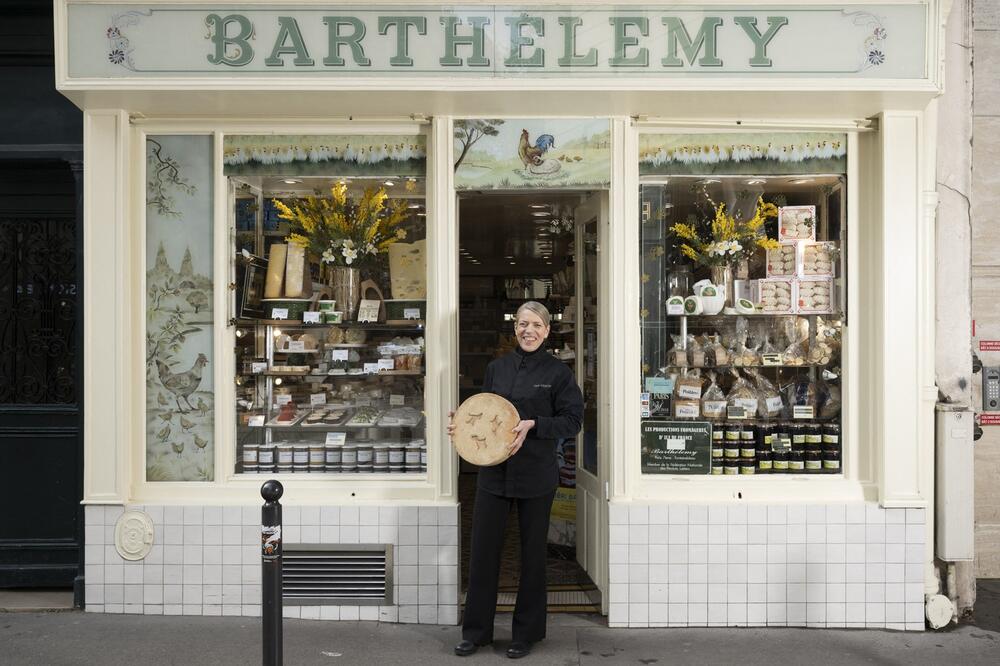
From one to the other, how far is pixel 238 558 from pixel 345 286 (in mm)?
1838

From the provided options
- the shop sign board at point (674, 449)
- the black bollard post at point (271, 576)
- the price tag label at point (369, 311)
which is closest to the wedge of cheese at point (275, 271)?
the price tag label at point (369, 311)

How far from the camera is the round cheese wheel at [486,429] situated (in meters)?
4.70

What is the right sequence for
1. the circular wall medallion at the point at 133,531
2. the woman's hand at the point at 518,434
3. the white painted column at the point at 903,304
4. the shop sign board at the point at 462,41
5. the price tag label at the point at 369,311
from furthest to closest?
1. the price tag label at the point at 369,311
2. the circular wall medallion at the point at 133,531
3. the white painted column at the point at 903,304
4. the shop sign board at the point at 462,41
5. the woman's hand at the point at 518,434

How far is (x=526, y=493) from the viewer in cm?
482

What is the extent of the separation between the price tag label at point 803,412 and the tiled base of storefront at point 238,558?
7.39 feet

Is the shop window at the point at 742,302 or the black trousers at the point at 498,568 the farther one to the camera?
the shop window at the point at 742,302

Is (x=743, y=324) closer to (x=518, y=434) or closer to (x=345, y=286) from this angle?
(x=518, y=434)

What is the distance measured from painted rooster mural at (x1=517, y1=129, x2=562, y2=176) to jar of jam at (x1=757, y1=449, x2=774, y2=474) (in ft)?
7.28

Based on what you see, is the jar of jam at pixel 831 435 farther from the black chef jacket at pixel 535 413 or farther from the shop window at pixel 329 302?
the shop window at pixel 329 302

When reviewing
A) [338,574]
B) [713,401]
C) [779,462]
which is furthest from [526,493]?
[779,462]

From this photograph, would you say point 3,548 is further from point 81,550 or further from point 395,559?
point 395,559

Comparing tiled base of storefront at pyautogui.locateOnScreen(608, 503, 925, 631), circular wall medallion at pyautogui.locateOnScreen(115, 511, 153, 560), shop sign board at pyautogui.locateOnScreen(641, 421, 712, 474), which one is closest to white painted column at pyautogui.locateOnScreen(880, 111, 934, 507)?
tiled base of storefront at pyautogui.locateOnScreen(608, 503, 925, 631)

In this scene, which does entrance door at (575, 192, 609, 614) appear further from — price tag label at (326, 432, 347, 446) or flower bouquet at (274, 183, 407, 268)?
price tag label at (326, 432, 347, 446)

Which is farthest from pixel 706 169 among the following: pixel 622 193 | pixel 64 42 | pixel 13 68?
→ pixel 13 68
